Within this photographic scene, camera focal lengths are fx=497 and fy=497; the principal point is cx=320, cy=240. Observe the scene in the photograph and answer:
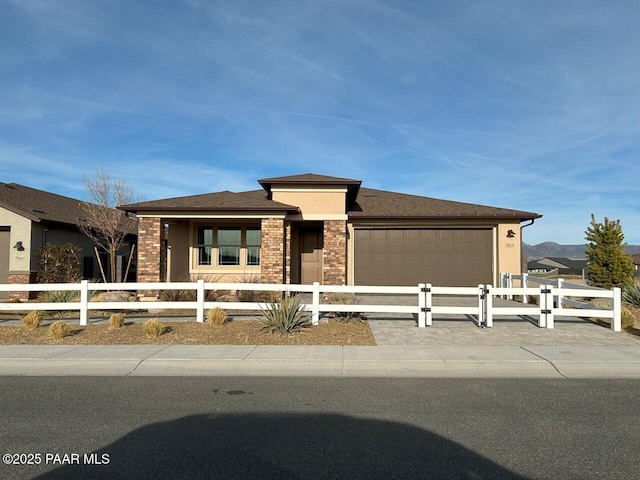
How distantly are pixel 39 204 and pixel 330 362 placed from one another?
61.7 ft

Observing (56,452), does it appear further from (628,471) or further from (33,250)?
(33,250)

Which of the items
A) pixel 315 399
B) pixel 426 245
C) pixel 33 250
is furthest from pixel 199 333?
pixel 33 250

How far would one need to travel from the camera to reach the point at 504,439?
5078mm

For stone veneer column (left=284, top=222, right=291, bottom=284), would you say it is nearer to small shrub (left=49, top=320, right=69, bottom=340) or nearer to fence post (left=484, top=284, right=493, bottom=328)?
fence post (left=484, top=284, right=493, bottom=328)

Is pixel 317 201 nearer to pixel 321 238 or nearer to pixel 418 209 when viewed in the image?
pixel 321 238

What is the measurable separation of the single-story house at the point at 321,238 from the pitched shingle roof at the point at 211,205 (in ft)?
0.12

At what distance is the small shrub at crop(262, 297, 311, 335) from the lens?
34.8ft

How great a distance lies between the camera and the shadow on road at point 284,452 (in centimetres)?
428

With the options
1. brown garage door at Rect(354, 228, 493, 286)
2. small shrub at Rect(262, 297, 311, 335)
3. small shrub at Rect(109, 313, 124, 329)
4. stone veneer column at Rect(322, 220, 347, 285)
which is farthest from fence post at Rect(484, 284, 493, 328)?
small shrub at Rect(109, 313, 124, 329)

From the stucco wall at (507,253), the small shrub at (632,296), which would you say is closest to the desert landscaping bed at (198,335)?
the small shrub at (632,296)

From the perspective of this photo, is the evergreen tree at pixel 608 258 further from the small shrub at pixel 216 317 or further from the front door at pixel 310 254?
the small shrub at pixel 216 317

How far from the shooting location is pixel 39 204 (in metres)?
21.9

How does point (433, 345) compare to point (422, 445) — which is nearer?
point (422, 445)

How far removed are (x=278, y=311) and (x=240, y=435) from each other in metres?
5.57
